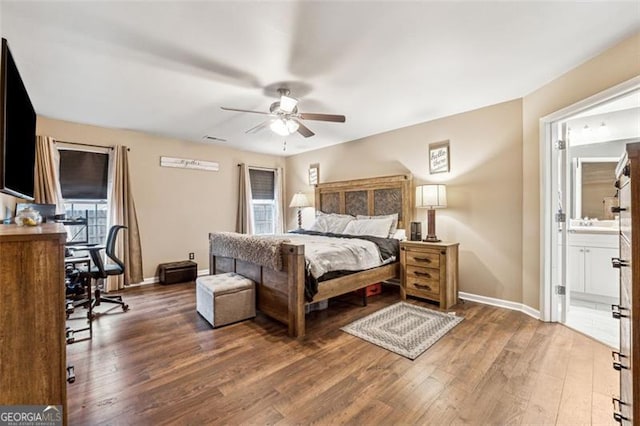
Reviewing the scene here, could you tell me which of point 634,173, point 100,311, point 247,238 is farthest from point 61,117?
point 634,173

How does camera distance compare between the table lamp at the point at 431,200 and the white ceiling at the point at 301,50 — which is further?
the table lamp at the point at 431,200

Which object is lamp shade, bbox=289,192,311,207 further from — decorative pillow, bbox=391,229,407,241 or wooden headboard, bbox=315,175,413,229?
decorative pillow, bbox=391,229,407,241

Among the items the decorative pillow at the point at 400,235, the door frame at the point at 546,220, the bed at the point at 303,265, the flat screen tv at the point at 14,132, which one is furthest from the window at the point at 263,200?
the door frame at the point at 546,220

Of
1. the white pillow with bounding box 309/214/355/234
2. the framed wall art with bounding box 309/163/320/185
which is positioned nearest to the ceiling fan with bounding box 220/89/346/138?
the white pillow with bounding box 309/214/355/234

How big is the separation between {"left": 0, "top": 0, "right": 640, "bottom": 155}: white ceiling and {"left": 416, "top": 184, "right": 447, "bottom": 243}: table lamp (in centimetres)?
104

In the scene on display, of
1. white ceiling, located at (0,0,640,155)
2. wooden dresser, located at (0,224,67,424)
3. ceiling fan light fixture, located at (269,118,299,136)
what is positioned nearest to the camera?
wooden dresser, located at (0,224,67,424)

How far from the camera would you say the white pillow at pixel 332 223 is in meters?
4.69

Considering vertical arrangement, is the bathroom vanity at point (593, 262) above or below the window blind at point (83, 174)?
below

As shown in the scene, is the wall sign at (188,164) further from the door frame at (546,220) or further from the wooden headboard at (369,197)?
the door frame at (546,220)

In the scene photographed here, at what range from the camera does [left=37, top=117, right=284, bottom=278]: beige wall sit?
14.2 ft

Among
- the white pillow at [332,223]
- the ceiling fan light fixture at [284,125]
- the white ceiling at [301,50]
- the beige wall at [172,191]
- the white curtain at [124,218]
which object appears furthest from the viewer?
the white pillow at [332,223]

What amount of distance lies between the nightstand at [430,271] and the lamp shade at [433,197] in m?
0.51

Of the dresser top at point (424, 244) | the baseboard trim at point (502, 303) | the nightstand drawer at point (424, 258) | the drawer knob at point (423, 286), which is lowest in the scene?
the baseboard trim at point (502, 303)

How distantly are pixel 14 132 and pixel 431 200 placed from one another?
12.5 feet
